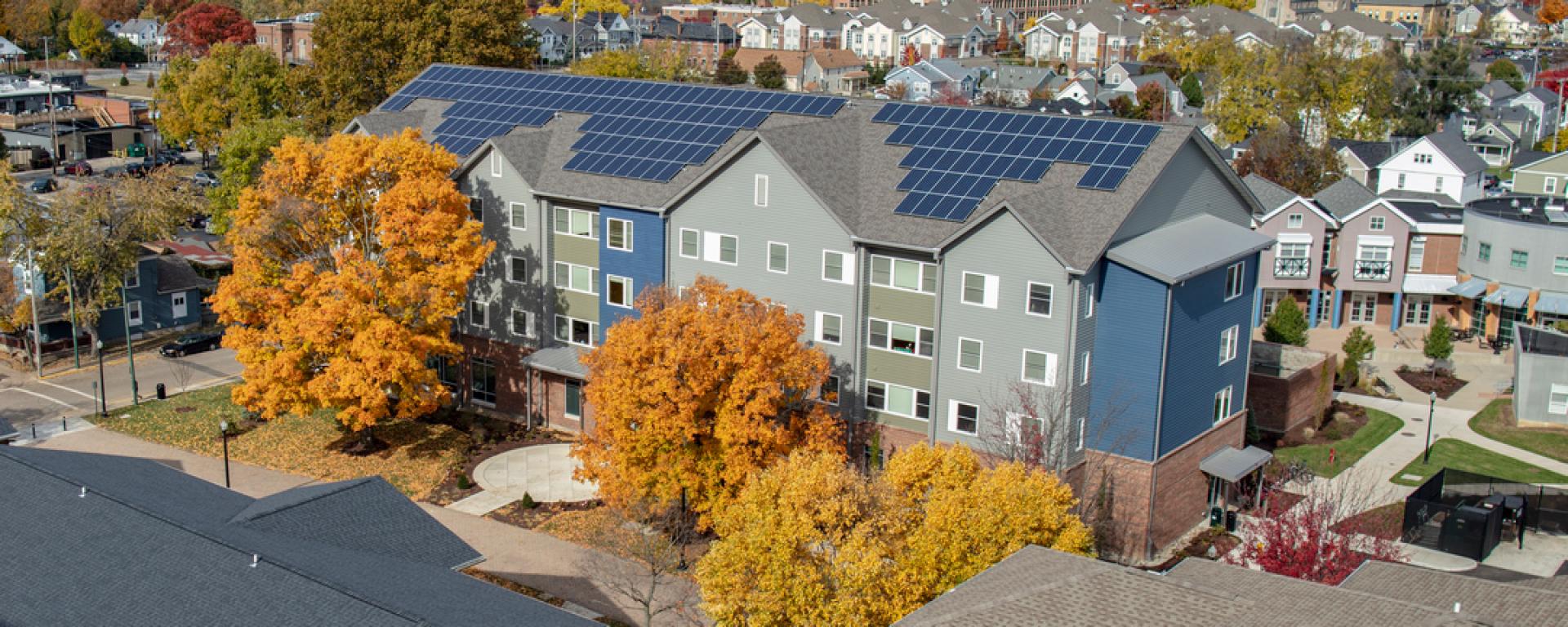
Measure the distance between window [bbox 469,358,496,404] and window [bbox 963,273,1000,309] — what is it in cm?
2303

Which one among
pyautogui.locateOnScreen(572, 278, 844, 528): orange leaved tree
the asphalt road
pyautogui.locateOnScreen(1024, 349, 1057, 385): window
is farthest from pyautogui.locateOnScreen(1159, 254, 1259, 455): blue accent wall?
the asphalt road

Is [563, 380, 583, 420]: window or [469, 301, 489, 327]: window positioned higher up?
[469, 301, 489, 327]: window

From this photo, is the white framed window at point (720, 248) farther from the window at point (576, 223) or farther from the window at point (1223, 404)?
the window at point (1223, 404)

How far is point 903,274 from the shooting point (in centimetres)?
5069

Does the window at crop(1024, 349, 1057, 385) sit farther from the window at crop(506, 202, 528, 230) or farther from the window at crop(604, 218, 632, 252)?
the window at crop(506, 202, 528, 230)

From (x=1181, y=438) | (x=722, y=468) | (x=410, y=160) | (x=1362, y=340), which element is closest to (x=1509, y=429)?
(x=1362, y=340)

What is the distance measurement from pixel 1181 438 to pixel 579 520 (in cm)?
2136

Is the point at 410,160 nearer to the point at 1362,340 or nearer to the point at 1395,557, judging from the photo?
the point at 1395,557

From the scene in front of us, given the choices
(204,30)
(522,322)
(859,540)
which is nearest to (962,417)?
(859,540)

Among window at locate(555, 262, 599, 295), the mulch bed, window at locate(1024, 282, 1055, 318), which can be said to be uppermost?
window at locate(1024, 282, 1055, 318)

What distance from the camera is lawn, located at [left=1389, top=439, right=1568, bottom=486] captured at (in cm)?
5612

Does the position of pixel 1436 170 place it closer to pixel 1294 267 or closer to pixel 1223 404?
pixel 1294 267

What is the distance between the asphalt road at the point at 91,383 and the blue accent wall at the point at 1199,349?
1698 inches

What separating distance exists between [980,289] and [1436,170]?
210 feet
